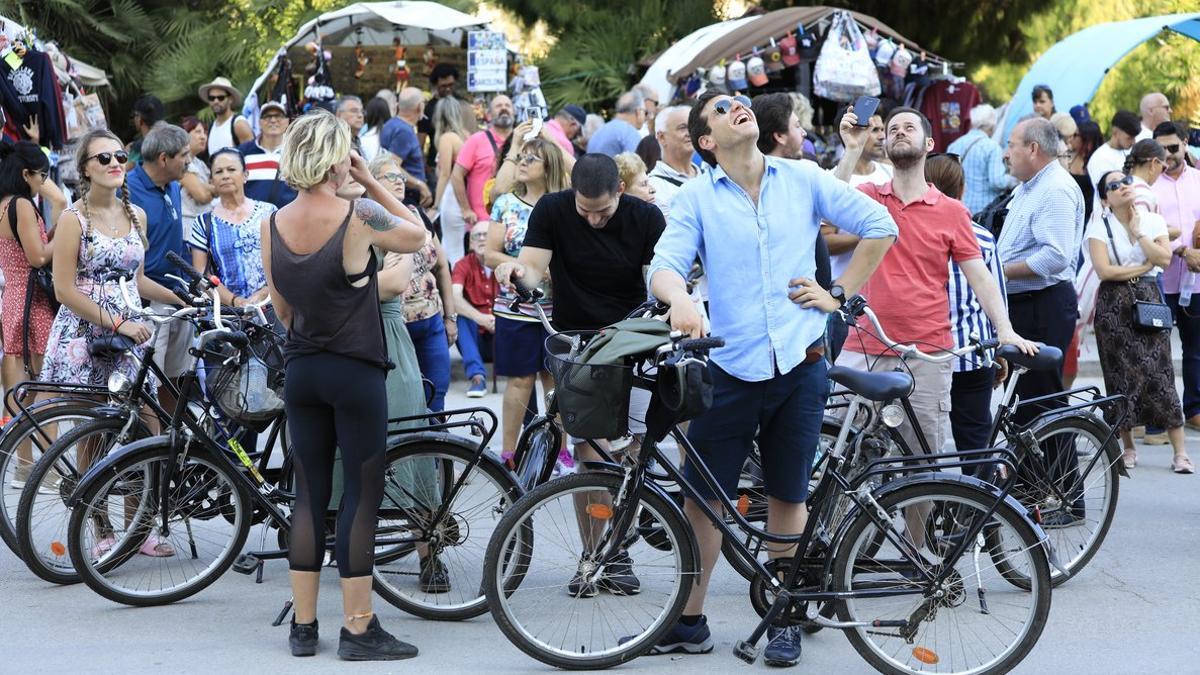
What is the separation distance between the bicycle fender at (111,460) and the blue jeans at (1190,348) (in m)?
6.61

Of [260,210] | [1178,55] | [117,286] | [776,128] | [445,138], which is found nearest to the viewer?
[776,128]

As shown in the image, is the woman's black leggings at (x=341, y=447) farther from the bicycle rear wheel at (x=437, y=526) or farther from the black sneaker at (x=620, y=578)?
the black sneaker at (x=620, y=578)

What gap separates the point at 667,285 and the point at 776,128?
4.88 feet

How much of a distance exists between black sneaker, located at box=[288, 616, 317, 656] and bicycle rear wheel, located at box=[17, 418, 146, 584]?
3.88 ft

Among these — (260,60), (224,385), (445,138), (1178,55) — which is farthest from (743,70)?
(224,385)

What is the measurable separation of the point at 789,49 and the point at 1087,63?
2.99m

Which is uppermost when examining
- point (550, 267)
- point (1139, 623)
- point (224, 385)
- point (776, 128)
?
point (776, 128)

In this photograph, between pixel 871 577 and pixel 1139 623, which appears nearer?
pixel 871 577

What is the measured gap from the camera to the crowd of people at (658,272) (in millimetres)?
5031

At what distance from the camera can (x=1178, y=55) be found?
21.1 m

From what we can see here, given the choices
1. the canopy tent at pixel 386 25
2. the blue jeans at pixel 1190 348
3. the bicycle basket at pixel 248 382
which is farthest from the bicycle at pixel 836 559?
the canopy tent at pixel 386 25

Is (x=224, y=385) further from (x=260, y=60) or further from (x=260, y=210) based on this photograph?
(x=260, y=60)

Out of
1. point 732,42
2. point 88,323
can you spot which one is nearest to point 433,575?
point 88,323

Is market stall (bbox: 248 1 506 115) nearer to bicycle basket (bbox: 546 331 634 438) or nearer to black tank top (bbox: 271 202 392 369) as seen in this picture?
black tank top (bbox: 271 202 392 369)
